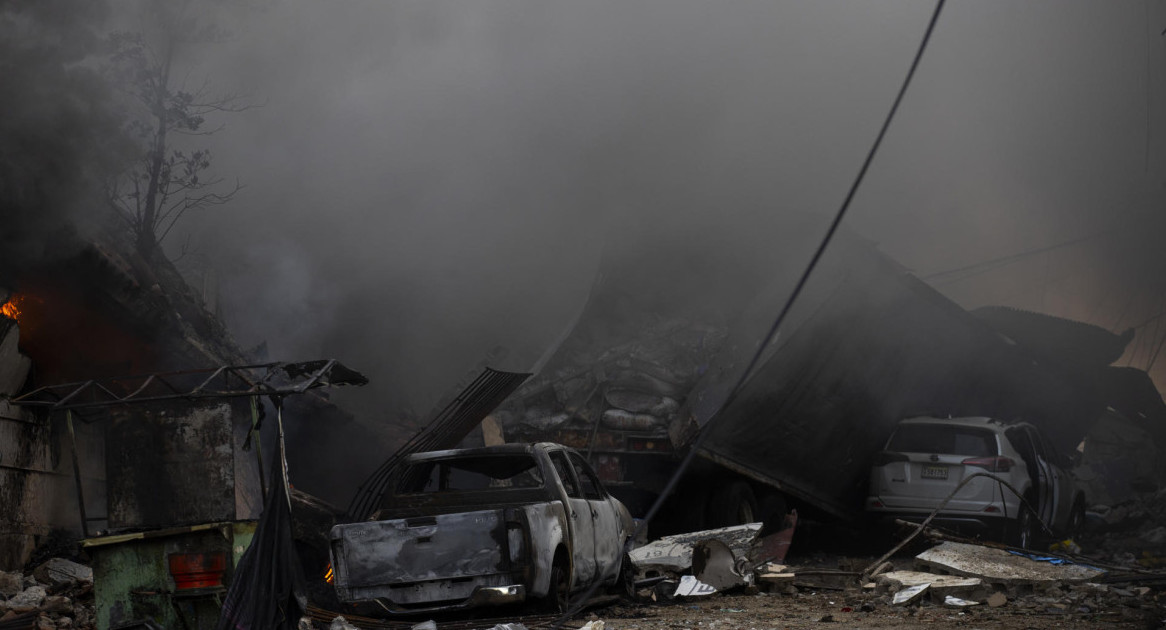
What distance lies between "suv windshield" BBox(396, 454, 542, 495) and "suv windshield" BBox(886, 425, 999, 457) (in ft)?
16.8

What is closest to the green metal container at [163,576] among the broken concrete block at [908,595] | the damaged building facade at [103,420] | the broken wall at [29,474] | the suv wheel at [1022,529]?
the damaged building facade at [103,420]

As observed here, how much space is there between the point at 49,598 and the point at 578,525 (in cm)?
393

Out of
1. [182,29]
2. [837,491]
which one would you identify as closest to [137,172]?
[182,29]

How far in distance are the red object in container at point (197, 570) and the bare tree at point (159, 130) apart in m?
6.80

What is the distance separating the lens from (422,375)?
1794 cm

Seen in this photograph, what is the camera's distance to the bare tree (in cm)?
1325

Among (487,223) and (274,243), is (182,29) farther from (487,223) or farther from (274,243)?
(487,223)

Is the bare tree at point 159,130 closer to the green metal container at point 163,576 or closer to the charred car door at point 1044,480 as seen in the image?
the green metal container at point 163,576

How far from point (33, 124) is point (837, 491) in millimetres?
9074

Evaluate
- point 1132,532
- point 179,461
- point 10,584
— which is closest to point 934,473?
point 1132,532

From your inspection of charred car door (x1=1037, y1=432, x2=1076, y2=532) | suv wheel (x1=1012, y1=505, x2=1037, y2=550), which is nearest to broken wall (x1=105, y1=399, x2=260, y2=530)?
suv wheel (x1=1012, y1=505, x2=1037, y2=550)

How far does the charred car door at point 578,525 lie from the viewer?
22.9ft

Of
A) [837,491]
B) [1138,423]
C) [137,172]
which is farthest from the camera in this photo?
[1138,423]

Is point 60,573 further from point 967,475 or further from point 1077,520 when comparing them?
point 1077,520
